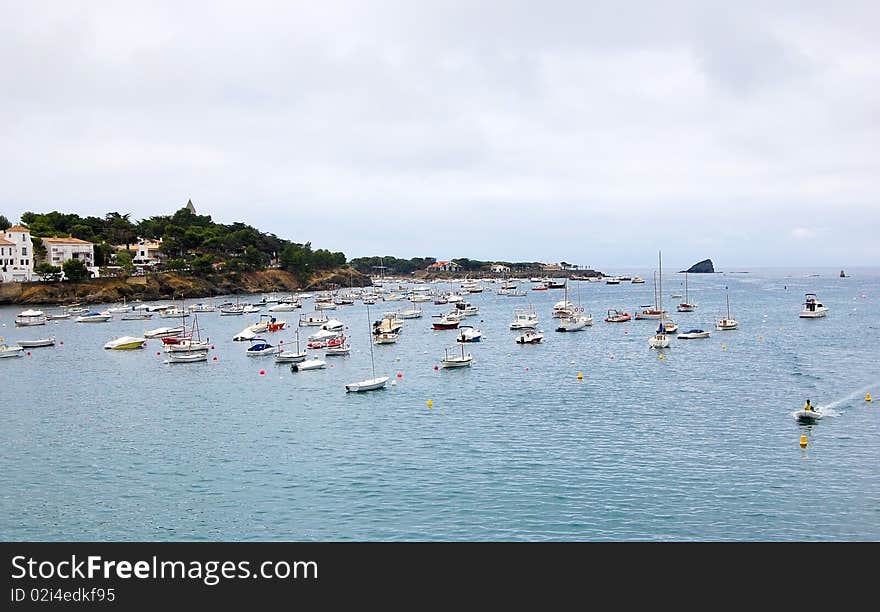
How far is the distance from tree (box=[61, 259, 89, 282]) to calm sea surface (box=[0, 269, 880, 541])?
3847 inches

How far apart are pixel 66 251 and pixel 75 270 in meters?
12.5

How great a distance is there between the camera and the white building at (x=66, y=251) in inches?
6831

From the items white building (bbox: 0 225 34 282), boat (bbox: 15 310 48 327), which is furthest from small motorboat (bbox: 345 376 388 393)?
white building (bbox: 0 225 34 282)

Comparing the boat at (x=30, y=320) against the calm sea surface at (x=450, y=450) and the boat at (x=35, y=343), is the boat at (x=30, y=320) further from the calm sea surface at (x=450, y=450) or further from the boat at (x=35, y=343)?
the calm sea surface at (x=450, y=450)

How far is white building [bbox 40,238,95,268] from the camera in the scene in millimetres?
173500

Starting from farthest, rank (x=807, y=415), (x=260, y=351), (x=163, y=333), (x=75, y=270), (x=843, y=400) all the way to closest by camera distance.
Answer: (x=75, y=270)
(x=163, y=333)
(x=260, y=351)
(x=843, y=400)
(x=807, y=415)

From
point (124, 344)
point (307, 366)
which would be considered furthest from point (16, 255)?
point (307, 366)

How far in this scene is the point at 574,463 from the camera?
121 feet

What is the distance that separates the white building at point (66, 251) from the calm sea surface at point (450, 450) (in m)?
109

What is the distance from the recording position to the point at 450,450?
39.8m

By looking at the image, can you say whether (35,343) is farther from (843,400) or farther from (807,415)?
(843,400)

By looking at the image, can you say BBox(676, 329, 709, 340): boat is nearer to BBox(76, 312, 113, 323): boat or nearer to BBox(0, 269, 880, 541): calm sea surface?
BBox(0, 269, 880, 541): calm sea surface
